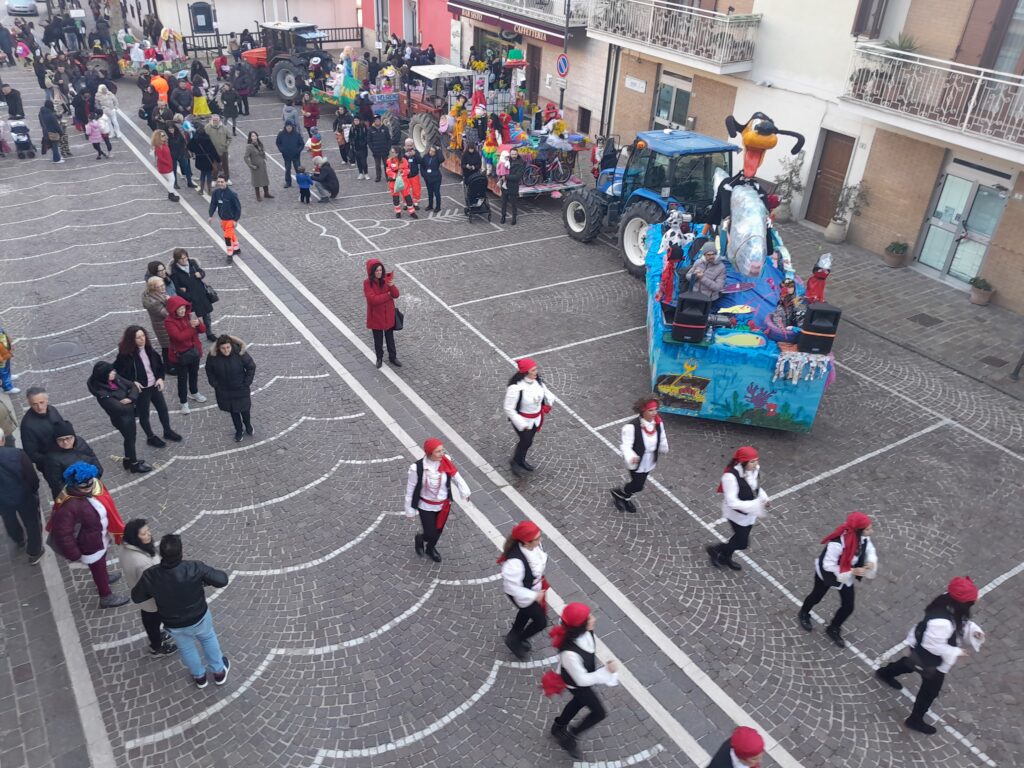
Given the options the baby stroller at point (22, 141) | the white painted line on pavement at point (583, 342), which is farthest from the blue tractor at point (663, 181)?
the baby stroller at point (22, 141)

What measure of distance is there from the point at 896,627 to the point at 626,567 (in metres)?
2.75

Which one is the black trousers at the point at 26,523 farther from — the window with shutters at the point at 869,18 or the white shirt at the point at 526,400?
the window with shutters at the point at 869,18

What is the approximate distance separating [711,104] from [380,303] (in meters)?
13.0

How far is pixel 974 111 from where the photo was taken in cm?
1308

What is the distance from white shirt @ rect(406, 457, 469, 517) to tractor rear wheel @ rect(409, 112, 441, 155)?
14.6m

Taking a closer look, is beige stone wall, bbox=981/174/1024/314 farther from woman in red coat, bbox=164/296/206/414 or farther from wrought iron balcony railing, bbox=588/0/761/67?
woman in red coat, bbox=164/296/206/414

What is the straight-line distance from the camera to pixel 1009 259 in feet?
46.7

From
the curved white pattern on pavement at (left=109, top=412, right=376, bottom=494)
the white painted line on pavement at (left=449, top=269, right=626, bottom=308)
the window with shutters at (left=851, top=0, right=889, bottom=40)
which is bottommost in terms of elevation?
the curved white pattern on pavement at (left=109, top=412, right=376, bottom=494)

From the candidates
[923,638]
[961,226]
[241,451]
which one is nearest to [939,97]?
[961,226]

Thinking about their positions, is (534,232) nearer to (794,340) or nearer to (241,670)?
(794,340)

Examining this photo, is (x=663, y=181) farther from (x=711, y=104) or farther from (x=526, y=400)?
(x=526, y=400)

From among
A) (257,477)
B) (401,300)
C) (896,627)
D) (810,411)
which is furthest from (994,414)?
(257,477)

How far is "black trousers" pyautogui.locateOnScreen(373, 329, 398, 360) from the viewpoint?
37.0ft

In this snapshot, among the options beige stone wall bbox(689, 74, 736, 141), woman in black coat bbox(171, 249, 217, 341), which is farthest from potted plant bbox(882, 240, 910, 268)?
woman in black coat bbox(171, 249, 217, 341)
